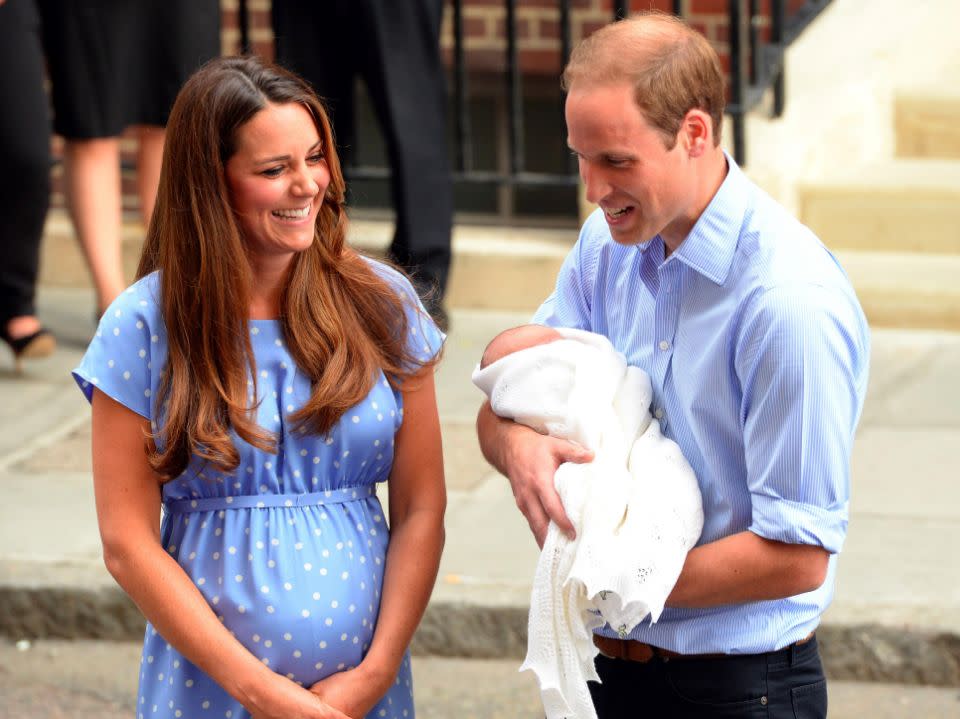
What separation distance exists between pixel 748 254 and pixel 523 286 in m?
4.37

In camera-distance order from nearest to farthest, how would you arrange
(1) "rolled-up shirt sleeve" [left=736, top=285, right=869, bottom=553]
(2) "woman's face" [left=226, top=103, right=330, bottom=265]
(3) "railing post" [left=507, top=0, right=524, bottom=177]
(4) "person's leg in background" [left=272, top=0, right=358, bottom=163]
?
(1) "rolled-up shirt sleeve" [left=736, top=285, right=869, bottom=553], (2) "woman's face" [left=226, top=103, right=330, bottom=265], (4) "person's leg in background" [left=272, top=0, right=358, bottom=163], (3) "railing post" [left=507, top=0, right=524, bottom=177]

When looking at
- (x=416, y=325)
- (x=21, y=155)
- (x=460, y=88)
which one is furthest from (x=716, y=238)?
(x=460, y=88)

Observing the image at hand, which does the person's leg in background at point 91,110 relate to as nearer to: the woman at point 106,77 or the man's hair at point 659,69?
the woman at point 106,77

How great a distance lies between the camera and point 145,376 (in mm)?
2533

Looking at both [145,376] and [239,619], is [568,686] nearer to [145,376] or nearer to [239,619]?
[239,619]

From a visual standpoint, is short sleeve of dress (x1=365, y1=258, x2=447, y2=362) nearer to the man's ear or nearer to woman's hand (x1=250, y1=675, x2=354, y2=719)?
woman's hand (x1=250, y1=675, x2=354, y2=719)

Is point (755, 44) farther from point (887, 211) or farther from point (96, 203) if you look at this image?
point (96, 203)

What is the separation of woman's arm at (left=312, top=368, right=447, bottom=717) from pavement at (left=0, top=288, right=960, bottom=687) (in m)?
1.41

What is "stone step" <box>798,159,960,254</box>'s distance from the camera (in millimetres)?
6520

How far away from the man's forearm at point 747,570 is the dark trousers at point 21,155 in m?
4.05

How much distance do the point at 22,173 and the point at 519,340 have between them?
12.1 ft

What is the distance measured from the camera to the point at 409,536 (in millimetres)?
2711

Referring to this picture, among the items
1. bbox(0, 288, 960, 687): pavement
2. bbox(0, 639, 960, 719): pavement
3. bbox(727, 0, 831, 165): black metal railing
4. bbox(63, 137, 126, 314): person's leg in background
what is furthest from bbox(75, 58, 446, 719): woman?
bbox(727, 0, 831, 165): black metal railing

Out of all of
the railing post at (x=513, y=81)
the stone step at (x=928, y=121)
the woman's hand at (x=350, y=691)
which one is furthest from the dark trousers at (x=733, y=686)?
the stone step at (x=928, y=121)
